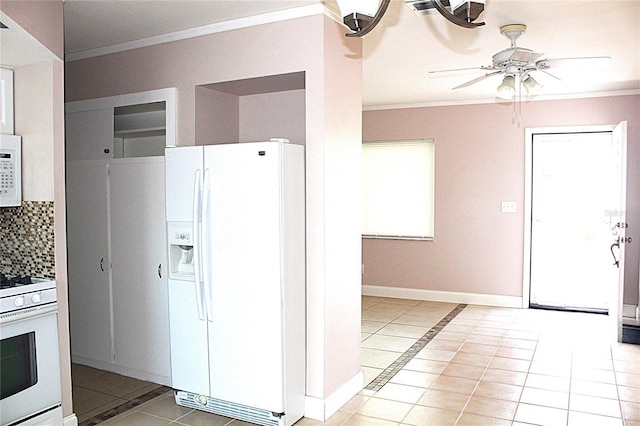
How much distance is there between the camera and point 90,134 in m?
4.36

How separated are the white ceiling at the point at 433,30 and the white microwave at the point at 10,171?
35.7 inches

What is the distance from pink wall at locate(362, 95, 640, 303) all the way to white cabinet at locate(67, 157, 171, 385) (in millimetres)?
3847

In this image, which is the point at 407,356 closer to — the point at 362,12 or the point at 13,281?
the point at 13,281

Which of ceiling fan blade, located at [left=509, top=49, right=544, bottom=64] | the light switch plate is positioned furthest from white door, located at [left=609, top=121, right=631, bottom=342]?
ceiling fan blade, located at [left=509, top=49, right=544, bottom=64]

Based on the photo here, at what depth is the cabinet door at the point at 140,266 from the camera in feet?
12.7

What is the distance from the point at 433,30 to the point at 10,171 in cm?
275

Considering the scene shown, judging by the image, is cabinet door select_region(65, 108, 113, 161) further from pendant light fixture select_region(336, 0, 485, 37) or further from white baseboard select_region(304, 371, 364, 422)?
pendant light fixture select_region(336, 0, 485, 37)

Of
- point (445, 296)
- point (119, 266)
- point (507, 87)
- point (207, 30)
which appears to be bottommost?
point (445, 296)

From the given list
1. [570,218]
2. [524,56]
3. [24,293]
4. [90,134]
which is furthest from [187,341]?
[570,218]

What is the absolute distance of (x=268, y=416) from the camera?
323 centimetres

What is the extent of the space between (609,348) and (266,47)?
3.90m

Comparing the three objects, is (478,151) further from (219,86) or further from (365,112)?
(219,86)

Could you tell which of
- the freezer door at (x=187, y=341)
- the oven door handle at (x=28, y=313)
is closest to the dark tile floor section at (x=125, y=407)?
the freezer door at (x=187, y=341)

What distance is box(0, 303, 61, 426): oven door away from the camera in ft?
8.76
